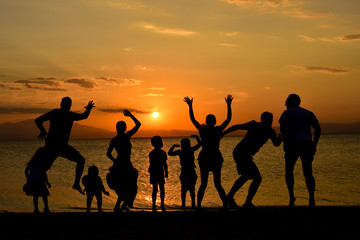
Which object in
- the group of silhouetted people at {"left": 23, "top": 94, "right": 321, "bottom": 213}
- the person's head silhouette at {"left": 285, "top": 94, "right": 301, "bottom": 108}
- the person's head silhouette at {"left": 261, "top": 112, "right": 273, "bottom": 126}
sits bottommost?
the group of silhouetted people at {"left": 23, "top": 94, "right": 321, "bottom": 213}

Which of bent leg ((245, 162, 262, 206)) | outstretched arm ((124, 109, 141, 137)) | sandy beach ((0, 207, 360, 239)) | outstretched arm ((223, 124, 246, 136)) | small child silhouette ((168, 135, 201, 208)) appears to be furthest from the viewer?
small child silhouette ((168, 135, 201, 208))

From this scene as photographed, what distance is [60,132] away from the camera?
8688mm

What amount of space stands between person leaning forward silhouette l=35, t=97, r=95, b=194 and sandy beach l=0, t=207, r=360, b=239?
1.17 meters

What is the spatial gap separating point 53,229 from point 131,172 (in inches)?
119

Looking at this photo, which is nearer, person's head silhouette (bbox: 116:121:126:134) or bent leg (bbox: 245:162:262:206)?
bent leg (bbox: 245:162:262:206)

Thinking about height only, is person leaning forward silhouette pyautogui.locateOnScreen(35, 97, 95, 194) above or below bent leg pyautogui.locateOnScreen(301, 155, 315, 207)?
above

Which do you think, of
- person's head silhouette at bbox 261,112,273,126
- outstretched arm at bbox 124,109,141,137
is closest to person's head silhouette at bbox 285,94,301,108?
person's head silhouette at bbox 261,112,273,126

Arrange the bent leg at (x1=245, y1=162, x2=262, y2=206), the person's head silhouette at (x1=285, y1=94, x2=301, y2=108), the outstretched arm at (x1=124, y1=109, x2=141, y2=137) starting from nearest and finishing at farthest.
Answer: the person's head silhouette at (x1=285, y1=94, x2=301, y2=108), the bent leg at (x1=245, y1=162, x2=262, y2=206), the outstretched arm at (x1=124, y1=109, x2=141, y2=137)

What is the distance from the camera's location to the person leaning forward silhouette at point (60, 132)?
8.66 metres

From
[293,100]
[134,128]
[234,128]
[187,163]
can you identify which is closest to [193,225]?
[234,128]

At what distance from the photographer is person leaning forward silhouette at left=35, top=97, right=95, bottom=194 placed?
341 inches

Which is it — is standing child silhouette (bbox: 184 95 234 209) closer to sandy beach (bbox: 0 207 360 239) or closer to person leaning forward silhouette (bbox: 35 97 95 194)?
sandy beach (bbox: 0 207 360 239)

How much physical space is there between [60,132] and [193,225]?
3.48m

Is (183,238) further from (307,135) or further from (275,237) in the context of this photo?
(307,135)
